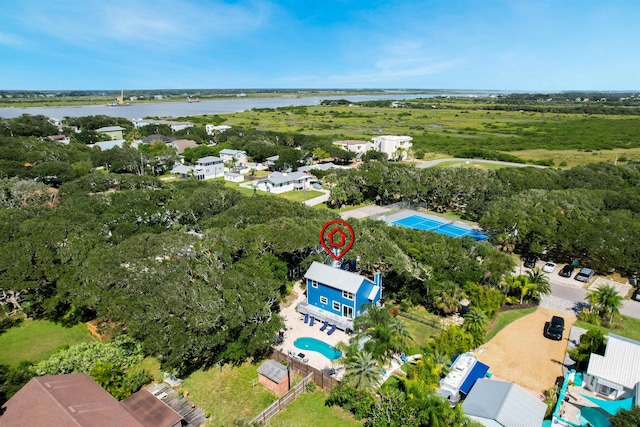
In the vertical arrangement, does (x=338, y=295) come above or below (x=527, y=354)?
above

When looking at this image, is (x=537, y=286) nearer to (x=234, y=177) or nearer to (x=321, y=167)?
(x=234, y=177)

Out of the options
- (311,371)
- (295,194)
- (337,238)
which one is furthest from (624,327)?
(295,194)

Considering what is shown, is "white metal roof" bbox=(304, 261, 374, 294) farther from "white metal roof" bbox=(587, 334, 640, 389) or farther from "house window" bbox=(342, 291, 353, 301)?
"white metal roof" bbox=(587, 334, 640, 389)

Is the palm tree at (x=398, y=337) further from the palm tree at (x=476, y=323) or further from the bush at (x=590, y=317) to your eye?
the bush at (x=590, y=317)

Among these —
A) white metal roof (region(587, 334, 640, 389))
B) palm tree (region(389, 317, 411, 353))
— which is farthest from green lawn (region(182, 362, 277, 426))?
white metal roof (region(587, 334, 640, 389))

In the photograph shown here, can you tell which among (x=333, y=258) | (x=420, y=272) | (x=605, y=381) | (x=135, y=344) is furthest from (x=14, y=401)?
(x=605, y=381)

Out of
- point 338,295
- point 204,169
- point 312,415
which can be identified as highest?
point 204,169
